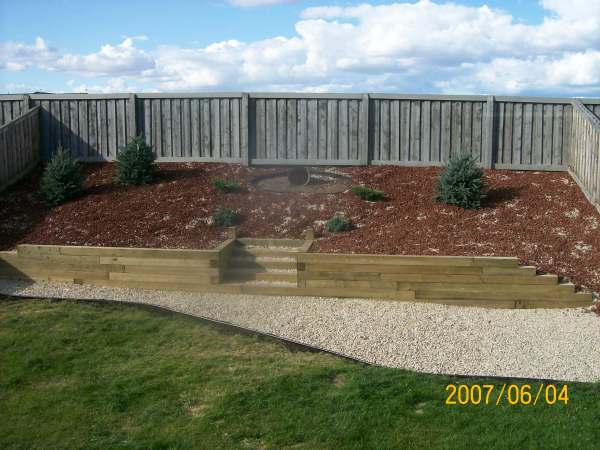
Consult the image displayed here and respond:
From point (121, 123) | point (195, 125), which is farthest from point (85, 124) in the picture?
point (195, 125)

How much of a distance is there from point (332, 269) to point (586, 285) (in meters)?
3.78

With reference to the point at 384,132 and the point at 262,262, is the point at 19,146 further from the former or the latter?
the point at 384,132

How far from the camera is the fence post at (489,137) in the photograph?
49.4ft

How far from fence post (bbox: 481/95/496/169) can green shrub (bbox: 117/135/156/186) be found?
7.61 m

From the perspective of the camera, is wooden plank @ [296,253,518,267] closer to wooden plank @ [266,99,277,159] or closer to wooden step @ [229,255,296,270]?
wooden step @ [229,255,296,270]

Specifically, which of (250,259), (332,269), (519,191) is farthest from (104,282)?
(519,191)

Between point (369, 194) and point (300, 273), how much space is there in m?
3.41

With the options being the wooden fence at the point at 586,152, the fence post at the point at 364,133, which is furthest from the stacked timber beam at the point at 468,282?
the fence post at the point at 364,133

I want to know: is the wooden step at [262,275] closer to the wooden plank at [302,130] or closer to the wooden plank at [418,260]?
the wooden plank at [418,260]

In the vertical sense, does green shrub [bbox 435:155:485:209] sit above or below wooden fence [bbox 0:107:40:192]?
below

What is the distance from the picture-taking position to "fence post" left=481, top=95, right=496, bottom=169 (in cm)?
1505

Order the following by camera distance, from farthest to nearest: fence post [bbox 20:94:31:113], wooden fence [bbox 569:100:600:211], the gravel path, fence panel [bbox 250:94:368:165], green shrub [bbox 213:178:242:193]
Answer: fence post [bbox 20:94:31:113], fence panel [bbox 250:94:368:165], green shrub [bbox 213:178:242:193], wooden fence [bbox 569:100:600:211], the gravel path

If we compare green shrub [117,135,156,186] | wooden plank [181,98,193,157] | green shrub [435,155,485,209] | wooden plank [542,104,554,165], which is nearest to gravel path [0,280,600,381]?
green shrub [435,155,485,209]

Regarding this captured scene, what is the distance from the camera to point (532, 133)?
15.2 m
